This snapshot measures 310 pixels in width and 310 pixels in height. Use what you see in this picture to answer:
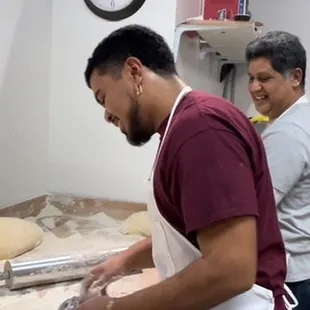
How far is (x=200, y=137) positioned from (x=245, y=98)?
2.01 metres

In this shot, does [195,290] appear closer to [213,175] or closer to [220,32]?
[213,175]

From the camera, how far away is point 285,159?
1172 mm

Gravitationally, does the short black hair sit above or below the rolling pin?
above

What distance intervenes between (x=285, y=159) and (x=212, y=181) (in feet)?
1.77

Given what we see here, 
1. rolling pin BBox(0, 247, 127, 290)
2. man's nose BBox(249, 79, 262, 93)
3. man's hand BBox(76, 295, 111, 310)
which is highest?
man's nose BBox(249, 79, 262, 93)

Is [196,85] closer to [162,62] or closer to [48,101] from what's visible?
[48,101]

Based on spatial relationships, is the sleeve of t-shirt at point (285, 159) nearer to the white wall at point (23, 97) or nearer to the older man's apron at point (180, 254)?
the older man's apron at point (180, 254)

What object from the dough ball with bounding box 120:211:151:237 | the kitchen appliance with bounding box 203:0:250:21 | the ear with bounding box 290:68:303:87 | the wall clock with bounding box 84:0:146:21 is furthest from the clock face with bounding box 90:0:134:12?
the ear with bounding box 290:68:303:87

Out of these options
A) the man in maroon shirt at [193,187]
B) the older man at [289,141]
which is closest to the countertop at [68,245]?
the older man at [289,141]

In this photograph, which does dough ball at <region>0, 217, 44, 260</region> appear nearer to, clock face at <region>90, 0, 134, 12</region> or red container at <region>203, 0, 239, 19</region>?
clock face at <region>90, 0, 134, 12</region>

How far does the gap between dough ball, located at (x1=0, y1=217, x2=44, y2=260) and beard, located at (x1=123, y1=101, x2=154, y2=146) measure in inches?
31.0

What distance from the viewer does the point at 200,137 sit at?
2.28ft

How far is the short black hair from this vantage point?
32.5 inches

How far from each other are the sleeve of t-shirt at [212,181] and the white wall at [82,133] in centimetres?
132
